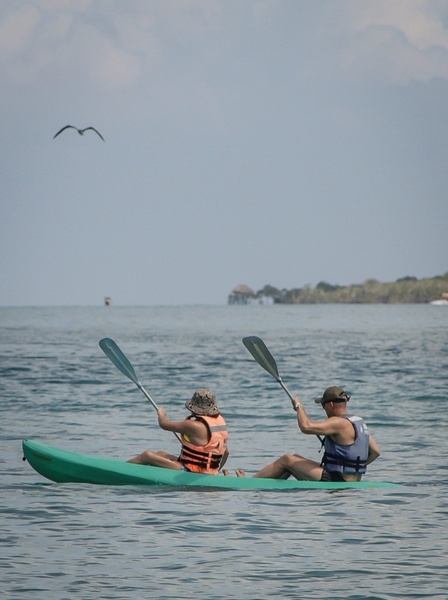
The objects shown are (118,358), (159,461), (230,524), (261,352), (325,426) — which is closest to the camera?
(230,524)

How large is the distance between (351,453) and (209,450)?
1.52 metres

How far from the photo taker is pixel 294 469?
12.0 metres

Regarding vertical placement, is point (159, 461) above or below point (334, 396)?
below

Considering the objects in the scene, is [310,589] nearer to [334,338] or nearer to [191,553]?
[191,553]

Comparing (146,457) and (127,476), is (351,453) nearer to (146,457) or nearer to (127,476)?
(146,457)

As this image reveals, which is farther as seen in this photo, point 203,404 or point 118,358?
point 118,358

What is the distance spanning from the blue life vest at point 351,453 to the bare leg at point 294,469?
0.13 meters

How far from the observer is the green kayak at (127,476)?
1202 centimetres

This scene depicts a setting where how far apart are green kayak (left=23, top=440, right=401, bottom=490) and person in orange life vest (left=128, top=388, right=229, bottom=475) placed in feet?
0.41

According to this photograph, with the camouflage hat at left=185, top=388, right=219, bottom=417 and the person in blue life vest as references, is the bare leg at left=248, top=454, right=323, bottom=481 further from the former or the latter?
the camouflage hat at left=185, top=388, right=219, bottom=417

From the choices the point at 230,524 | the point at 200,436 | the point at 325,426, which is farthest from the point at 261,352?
the point at 230,524

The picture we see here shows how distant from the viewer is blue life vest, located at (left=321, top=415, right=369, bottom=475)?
454 inches

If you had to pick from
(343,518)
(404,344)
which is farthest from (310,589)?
(404,344)

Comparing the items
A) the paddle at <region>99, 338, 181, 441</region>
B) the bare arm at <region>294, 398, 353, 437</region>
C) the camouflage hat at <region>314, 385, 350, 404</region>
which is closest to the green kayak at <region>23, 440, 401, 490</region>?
the bare arm at <region>294, 398, 353, 437</region>
